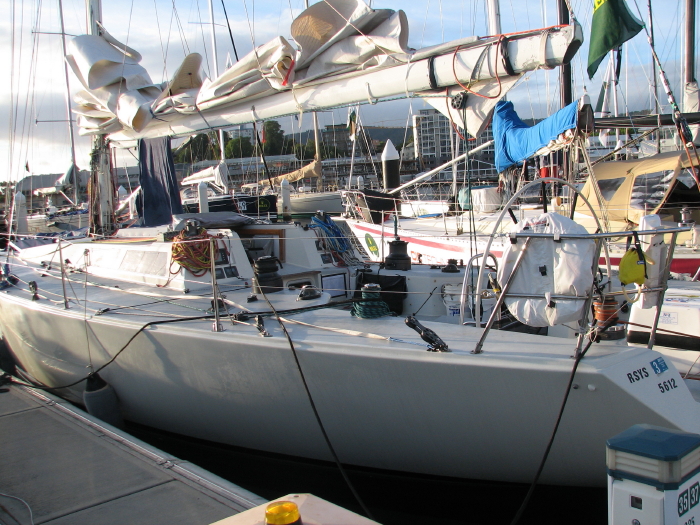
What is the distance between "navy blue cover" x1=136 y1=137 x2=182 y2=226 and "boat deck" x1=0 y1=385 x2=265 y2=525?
10.1 feet

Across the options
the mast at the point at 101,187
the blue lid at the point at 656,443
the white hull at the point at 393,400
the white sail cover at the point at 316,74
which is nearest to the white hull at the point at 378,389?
the white hull at the point at 393,400

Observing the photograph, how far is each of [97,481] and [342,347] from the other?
1.90 m

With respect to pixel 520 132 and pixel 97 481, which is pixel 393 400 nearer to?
pixel 97 481

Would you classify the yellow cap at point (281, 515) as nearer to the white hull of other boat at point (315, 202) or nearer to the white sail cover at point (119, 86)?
the white sail cover at point (119, 86)

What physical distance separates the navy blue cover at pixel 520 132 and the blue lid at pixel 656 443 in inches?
278

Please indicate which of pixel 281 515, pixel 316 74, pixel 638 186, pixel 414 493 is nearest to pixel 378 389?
pixel 414 493

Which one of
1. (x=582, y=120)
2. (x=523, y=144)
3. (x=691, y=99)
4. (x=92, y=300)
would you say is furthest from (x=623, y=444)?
(x=691, y=99)

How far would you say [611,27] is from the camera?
735 centimetres

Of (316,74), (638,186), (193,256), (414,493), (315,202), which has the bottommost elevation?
(414,493)

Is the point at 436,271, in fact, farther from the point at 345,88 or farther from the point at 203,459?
the point at 203,459

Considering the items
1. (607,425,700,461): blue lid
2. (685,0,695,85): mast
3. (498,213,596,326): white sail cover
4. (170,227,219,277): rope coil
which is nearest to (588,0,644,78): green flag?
(498,213,596,326): white sail cover

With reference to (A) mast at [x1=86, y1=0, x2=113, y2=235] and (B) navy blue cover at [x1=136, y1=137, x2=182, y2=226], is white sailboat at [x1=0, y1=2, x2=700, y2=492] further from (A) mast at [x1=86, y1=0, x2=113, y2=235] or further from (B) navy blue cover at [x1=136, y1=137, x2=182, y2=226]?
(A) mast at [x1=86, y1=0, x2=113, y2=235]

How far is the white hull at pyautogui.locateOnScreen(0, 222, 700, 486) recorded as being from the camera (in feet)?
11.5

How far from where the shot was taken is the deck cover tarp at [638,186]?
1049 cm
